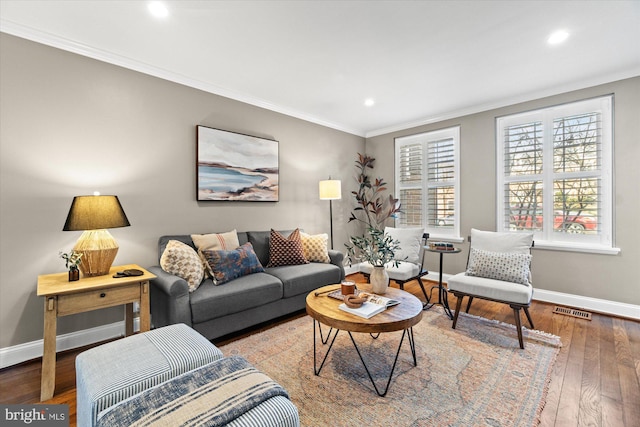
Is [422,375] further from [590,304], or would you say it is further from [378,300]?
[590,304]

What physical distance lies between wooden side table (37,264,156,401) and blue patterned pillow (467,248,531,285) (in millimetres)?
2976

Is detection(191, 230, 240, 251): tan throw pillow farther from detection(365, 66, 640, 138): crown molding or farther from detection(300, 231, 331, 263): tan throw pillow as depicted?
detection(365, 66, 640, 138): crown molding

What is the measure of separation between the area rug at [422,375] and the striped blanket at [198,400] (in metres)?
0.62

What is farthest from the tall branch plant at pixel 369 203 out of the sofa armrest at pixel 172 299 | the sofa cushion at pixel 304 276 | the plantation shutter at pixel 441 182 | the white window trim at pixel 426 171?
the sofa armrest at pixel 172 299

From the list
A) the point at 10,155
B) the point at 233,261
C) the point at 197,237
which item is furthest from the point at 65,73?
the point at 233,261

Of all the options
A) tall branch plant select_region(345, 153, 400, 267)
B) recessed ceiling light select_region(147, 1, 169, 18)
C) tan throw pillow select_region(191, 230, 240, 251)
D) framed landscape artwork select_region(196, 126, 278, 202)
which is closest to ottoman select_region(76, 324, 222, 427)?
tan throw pillow select_region(191, 230, 240, 251)

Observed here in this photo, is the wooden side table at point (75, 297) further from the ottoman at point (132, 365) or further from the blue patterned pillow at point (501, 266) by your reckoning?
the blue patterned pillow at point (501, 266)

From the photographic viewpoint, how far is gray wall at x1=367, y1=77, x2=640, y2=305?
116 inches

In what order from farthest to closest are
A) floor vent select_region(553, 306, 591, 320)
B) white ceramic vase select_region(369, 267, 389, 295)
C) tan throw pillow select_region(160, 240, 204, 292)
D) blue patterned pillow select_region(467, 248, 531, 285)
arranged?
floor vent select_region(553, 306, 591, 320) < blue patterned pillow select_region(467, 248, 531, 285) < tan throw pillow select_region(160, 240, 204, 292) < white ceramic vase select_region(369, 267, 389, 295)

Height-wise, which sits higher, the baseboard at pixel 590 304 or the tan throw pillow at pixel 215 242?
the tan throw pillow at pixel 215 242

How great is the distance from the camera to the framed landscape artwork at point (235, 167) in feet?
10.4

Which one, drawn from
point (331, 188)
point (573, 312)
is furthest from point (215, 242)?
point (573, 312)

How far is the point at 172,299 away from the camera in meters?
2.18

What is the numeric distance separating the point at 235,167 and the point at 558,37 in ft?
11.0
